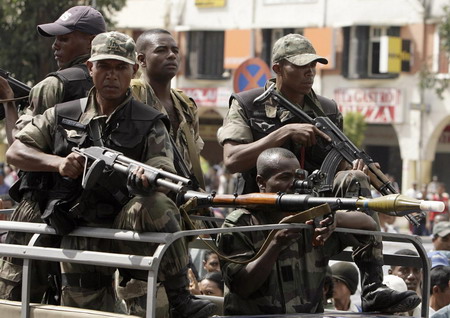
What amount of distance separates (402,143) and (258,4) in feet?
21.3

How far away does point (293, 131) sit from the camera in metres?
6.73

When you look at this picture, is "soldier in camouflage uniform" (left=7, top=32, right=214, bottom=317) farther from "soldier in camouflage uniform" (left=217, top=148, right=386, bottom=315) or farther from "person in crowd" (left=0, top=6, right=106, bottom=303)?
"soldier in camouflage uniform" (left=217, top=148, right=386, bottom=315)

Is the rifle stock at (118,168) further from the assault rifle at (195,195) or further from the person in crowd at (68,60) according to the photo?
the person in crowd at (68,60)

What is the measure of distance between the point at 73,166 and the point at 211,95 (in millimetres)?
36445

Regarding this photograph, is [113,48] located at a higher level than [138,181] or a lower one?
higher

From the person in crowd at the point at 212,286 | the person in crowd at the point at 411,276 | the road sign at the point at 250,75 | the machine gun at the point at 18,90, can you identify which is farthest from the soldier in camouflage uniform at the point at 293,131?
the road sign at the point at 250,75

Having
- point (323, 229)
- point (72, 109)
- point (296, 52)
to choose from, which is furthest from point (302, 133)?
point (72, 109)

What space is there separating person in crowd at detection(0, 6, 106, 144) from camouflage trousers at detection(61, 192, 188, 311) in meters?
1.00

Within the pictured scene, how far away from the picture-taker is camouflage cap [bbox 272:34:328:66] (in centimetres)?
698

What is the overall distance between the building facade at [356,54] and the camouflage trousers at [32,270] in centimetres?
3078

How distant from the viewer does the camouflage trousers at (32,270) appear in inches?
245

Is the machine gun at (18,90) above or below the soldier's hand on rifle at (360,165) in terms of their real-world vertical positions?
above

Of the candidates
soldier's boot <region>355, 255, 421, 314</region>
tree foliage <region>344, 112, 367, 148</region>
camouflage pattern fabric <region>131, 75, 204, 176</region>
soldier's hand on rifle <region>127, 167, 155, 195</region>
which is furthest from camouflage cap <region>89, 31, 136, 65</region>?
tree foliage <region>344, 112, 367, 148</region>

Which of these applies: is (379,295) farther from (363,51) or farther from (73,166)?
(363,51)
